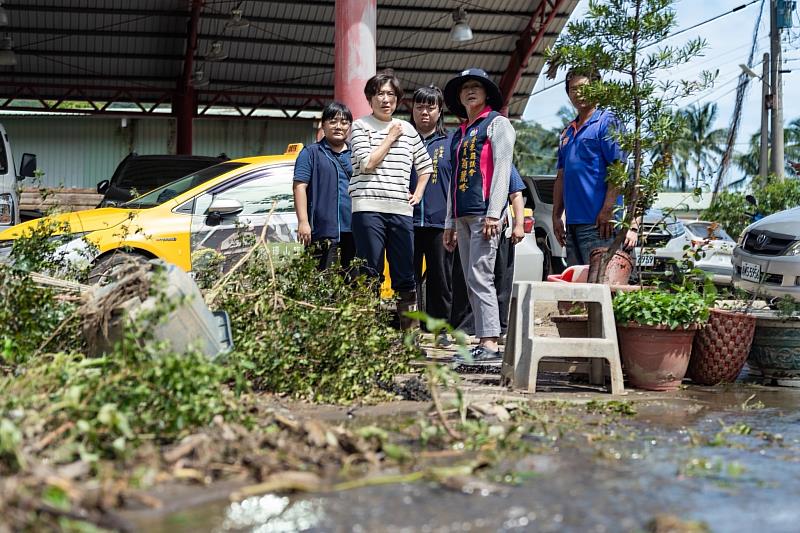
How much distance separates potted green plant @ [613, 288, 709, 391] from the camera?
20.5ft

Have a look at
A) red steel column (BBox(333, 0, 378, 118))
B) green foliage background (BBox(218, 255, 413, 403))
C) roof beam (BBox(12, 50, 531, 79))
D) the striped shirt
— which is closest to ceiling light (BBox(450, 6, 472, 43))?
roof beam (BBox(12, 50, 531, 79))

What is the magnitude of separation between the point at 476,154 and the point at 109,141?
2437cm

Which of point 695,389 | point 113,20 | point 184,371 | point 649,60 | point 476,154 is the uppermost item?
point 113,20

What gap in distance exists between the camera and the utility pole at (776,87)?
26453mm

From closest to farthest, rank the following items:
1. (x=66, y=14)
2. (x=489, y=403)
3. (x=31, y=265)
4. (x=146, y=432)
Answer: (x=146, y=432), (x=489, y=403), (x=31, y=265), (x=66, y=14)

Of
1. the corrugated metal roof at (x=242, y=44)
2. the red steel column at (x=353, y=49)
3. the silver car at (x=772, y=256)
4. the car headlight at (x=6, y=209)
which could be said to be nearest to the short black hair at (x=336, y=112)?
the red steel column at (x=353, y=49)

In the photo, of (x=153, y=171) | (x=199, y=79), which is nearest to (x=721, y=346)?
(x=153, y=171)

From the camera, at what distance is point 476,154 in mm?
7004

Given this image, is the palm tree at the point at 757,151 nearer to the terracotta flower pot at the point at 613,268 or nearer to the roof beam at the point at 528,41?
the roof beam at the point at 528,41

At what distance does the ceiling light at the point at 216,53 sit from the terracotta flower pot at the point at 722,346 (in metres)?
19.5

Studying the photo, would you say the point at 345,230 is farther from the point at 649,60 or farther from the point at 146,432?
the point at 146,432

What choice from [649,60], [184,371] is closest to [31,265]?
[184,371]

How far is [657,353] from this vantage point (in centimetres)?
627

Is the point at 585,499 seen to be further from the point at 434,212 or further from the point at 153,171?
the point at 153,171
